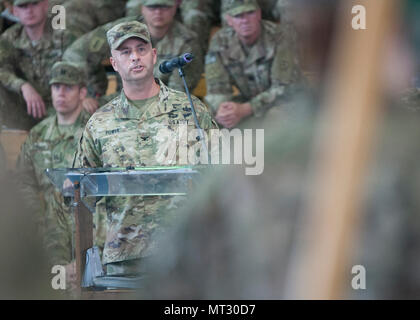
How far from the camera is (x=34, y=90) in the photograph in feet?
16.5

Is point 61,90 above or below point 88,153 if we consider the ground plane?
above

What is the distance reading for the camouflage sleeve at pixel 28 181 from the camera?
477cm

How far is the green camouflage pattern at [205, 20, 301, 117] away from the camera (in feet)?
15.7

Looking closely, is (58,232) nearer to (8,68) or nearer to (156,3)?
(8,68)

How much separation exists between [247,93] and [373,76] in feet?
14.4

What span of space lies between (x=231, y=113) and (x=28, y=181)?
1.41m

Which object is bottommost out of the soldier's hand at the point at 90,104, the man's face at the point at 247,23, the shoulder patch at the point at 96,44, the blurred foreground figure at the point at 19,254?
the blurred foreground figure at the point at 19,254

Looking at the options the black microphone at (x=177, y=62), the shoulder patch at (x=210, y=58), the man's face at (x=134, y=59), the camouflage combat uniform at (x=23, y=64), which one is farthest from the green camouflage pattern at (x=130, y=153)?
the camouflage combat uniform at (x=23, y=64)

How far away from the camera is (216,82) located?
191 inches

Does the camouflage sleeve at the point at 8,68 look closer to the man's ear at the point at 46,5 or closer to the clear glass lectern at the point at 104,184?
the man's ear at the point at 46,5

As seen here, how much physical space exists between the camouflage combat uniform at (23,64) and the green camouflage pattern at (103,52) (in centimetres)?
13

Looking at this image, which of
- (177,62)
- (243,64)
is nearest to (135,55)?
(177,62)

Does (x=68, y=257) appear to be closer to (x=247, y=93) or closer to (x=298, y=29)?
(x=247, y=93)
